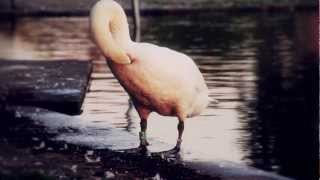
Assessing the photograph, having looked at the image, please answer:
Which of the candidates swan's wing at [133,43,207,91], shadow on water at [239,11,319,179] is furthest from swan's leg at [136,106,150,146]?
shadow on water at [239,11,319,179]

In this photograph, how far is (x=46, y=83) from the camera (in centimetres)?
1472

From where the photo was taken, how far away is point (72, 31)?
94.4 ft

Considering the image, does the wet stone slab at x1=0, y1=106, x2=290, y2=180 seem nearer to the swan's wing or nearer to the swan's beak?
the swan's wing

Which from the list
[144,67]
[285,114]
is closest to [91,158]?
[144,67]

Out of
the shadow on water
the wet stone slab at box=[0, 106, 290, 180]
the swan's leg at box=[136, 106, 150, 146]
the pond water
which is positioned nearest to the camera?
the wet stone slab at box=[0, 106, 290, 180]

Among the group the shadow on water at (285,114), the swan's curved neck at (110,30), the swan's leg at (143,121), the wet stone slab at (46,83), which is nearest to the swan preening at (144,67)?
the swan's curved neck at (110,30)

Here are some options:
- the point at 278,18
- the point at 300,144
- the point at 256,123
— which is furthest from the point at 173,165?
the point at 278,18

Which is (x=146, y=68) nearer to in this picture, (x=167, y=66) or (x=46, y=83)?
(x=167, y=66)

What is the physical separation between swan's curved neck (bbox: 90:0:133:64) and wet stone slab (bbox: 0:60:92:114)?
4.13 metres

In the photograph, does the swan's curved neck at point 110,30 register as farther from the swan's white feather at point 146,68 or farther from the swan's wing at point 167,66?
the swan's wing at point 167,66

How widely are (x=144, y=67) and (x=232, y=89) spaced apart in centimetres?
648

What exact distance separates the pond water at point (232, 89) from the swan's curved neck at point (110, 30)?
1.30m

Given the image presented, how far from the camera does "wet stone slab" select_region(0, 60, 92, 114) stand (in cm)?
1273

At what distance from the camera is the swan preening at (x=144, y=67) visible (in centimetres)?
815
